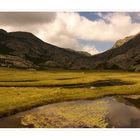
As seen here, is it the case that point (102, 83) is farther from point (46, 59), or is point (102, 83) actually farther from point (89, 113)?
point (46, 59)

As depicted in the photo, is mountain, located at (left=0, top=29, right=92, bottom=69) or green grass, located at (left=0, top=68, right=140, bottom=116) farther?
mountain, located at (left=0, top=29, right=92, bottom=69)

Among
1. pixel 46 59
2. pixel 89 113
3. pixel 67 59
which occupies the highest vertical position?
pixel 46 59

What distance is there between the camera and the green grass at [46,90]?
26.4 meters

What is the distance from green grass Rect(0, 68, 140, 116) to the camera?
86.6 ft

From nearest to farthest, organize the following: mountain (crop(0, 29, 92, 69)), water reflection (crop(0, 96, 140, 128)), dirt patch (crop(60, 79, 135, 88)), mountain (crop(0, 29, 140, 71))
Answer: water reflection (crop(0, 96, 140, 128)) < dirt patch (crop(60, 79, 135, 88)) < mountain (crop(0, 29, 92, 69)) < mountain (crop(0, 29, 140, 71))

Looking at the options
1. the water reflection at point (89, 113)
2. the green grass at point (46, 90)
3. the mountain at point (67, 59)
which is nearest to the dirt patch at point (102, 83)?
the green grass at point (46, 90)

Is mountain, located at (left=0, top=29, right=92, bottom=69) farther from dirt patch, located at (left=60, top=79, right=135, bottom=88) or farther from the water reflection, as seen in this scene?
the water reflection

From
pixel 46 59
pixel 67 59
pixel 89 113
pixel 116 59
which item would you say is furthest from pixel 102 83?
pixel 116 59

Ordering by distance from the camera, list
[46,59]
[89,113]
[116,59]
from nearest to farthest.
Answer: [89,113] < [46,59] < [116,59]

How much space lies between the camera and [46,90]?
27688 mm

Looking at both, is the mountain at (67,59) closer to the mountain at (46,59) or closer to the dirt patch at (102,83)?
the mountain at (46,59)

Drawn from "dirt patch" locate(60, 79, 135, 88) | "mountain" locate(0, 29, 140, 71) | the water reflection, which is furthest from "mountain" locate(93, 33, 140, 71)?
the water reflection

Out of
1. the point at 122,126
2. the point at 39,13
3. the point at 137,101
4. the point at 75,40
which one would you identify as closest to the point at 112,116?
the point at 122,126

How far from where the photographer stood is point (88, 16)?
2695 cm
